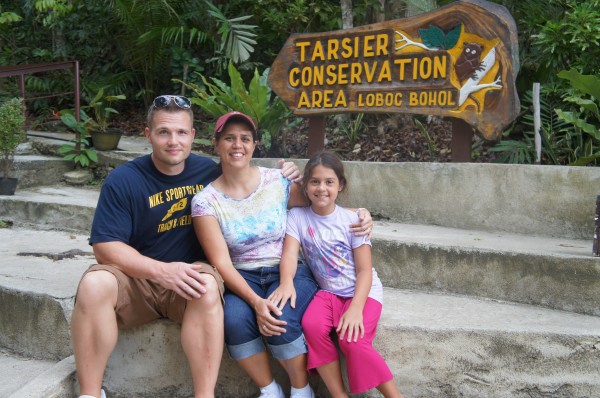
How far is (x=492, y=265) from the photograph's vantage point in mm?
3135

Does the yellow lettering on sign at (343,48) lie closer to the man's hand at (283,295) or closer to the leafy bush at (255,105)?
the leafy bush at (255,105)

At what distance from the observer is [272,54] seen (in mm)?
7543

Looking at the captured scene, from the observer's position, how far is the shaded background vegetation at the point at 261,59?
16.3 feet

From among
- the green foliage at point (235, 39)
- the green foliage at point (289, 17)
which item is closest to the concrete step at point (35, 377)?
the green foliage at point (235, 39)

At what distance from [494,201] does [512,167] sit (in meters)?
0.24

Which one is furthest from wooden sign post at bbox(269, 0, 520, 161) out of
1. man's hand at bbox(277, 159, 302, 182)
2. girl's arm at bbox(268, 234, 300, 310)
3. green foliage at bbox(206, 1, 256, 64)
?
green foliage at bbox(206, 1, 256, 64)

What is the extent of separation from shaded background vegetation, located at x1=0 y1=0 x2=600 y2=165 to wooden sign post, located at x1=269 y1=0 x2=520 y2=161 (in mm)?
504

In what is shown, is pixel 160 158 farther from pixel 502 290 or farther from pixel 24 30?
pixel 24 30

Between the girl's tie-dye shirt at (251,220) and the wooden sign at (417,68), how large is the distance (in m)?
1.85

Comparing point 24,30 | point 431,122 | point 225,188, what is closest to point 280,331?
point 225,188

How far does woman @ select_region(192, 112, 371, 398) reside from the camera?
2510mm

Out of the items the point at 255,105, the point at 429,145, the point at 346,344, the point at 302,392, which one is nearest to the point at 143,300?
the point at 302,392

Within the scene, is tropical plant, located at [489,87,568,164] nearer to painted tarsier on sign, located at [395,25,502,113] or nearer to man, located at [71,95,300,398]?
painted tarsier on sign, located at [395,25,502,113]

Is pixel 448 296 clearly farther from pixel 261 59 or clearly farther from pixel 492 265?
pixel 261 59
